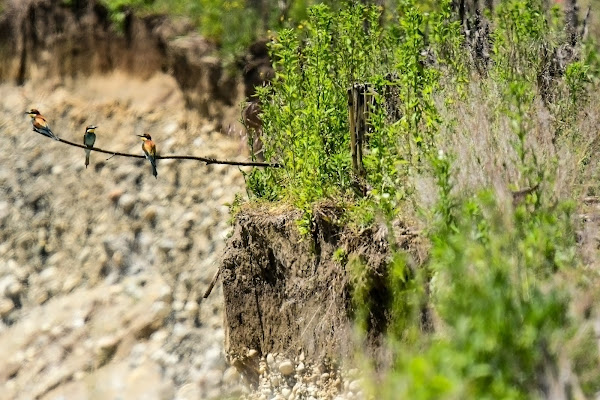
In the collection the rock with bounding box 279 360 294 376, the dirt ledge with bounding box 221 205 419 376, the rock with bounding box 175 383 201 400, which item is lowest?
the rock with bounding box 175 383 201 400

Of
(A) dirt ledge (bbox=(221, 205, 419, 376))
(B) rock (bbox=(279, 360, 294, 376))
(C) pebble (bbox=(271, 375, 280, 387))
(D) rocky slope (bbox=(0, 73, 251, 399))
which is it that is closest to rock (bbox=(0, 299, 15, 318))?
(D) rocky slope (bbox=(0, 73, 251, 399))

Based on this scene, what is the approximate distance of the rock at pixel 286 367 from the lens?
596cm

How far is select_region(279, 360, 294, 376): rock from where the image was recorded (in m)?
5.96

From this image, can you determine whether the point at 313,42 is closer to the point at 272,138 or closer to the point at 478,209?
the point at 272,138

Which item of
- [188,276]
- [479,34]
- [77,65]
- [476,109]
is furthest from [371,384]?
[77,65]

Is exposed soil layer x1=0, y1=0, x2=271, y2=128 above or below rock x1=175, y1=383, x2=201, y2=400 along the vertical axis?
above

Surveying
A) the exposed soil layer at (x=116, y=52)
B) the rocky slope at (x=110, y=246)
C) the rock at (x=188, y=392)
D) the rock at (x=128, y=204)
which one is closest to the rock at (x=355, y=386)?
the rocky slope at (x=110, y=246)

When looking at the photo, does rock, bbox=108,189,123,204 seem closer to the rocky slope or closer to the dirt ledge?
the rocky slope

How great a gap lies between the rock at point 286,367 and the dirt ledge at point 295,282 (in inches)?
3.4

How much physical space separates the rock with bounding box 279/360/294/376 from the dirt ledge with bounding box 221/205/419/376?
3.4 inches

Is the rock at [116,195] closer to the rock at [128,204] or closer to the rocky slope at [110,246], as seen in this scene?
the rocky slope at [110,246]

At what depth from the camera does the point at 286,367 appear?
5.99m

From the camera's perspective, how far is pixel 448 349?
3.01 m

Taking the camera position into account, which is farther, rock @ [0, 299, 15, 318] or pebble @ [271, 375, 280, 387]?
rock @ [0, 299, 15, 318]
